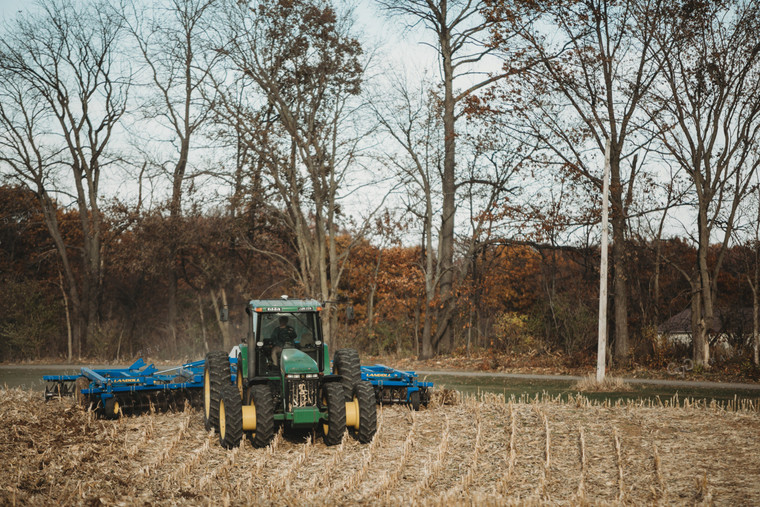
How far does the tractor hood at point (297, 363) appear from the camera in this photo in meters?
10.9

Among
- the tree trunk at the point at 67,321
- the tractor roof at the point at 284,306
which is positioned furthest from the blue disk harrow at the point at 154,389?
the tree trunk at the point at 67,321

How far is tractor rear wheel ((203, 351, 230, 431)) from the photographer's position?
463 inches

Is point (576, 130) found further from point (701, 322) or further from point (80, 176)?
point (80, 176)

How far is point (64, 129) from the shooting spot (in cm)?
3569

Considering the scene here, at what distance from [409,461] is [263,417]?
83.7 inches

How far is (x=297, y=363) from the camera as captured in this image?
11008 millimetres

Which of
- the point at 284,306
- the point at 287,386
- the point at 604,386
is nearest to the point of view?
the point at 287,386

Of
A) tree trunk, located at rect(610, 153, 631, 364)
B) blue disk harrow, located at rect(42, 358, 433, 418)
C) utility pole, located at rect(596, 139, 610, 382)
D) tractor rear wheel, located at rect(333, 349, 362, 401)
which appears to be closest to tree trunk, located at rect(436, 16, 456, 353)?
tree trunk, located at rect(610, 153, 631, 364)

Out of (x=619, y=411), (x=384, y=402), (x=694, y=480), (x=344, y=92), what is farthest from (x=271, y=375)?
(x=344, y=92)

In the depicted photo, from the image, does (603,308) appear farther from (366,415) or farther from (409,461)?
(409,461)

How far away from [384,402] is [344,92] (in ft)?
60.3

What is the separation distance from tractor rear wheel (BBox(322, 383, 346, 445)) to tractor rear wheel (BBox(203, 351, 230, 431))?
1789 mm

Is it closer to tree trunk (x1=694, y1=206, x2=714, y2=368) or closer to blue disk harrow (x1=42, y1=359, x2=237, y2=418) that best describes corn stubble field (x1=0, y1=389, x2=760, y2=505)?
blue disk harrow (x1=42, y1=359, x2=237, y2=418)

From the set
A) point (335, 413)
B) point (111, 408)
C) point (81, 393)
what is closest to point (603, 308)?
point (335, 413)
